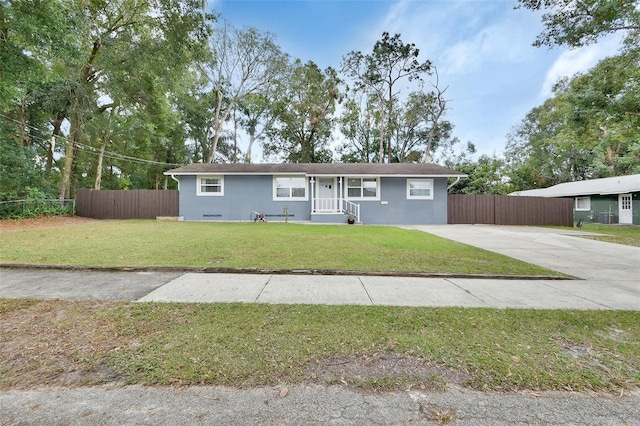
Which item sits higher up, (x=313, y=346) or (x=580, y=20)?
(x=580, y=20)

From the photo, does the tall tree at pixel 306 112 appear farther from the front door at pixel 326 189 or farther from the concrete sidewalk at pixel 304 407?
the concrete sidewalk at pixel 304 407

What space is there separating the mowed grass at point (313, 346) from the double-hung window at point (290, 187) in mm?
12519

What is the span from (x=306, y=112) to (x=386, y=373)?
27702mm

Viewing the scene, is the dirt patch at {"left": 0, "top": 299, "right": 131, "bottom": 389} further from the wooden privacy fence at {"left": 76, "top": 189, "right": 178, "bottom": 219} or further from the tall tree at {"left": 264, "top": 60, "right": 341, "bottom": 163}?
the tall tree at {"left": 264, "top": 60, "right": 341, "bottom": 163}

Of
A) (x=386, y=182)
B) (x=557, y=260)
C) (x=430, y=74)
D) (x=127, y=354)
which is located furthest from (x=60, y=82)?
(x=430, y=74)

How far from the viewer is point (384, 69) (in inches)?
1027

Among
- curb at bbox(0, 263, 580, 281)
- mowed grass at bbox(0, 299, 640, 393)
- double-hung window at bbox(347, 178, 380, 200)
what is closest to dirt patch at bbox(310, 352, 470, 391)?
mowed grass at bbox(0, 299, 640, 393)

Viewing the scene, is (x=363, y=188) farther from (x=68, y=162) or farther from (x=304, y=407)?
(x=68, y=162)

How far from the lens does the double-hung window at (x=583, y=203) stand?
857 inches

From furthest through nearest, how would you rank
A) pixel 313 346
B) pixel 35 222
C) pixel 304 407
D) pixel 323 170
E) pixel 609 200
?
pixel 609 200 → pixel 323 170 → pixel 35 222 → pixel 313 346 → pixel 304 407

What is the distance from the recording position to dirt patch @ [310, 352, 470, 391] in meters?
2.04

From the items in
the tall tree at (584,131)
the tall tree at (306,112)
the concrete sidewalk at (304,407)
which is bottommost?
the concrete sidewalk at (304,407)

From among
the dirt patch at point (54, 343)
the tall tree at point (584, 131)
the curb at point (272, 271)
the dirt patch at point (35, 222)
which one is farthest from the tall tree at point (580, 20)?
the dirt patch at point (35, 222)

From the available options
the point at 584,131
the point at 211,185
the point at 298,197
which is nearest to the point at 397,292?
the point at 298,197
